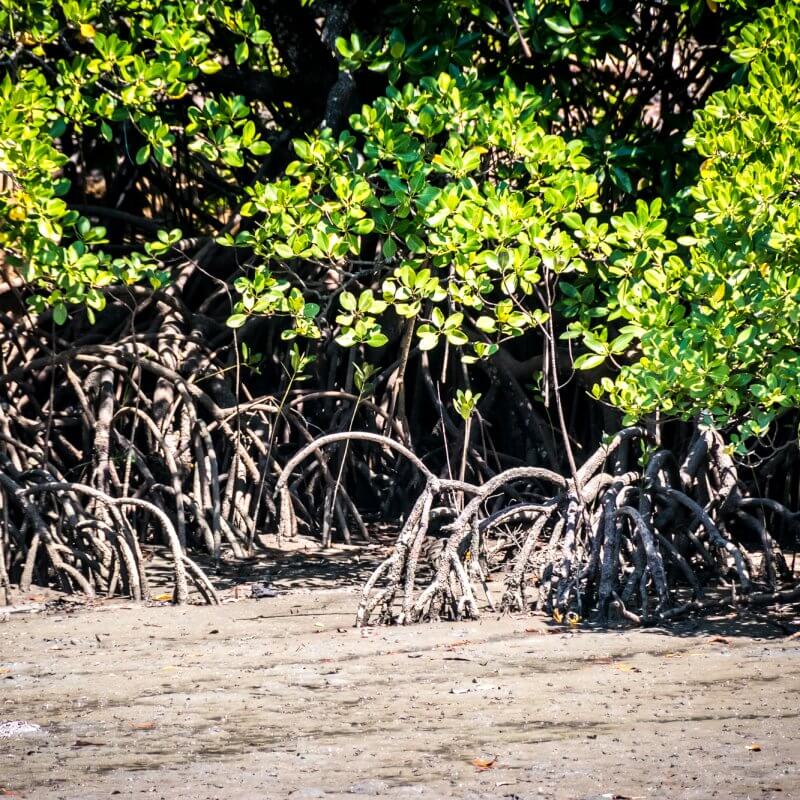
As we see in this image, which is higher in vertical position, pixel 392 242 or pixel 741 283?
pixel 392 242

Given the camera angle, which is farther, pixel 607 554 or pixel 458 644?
pixel 607 554

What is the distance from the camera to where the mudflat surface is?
311cm

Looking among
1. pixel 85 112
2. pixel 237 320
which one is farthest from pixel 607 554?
pixel 85 112

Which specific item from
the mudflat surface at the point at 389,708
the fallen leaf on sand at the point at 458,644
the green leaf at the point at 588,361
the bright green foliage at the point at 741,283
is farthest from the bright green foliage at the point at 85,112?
the fallen leaf on sand at the point at 458,644

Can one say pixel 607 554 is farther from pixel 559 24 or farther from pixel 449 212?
pixel 559 24

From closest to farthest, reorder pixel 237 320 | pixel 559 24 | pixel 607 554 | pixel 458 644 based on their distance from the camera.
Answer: pixel 458 644, pixel 607 554, pixel 237 320, pixel 559 24

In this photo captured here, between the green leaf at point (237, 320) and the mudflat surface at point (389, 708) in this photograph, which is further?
the green leaf at point (237, 320)

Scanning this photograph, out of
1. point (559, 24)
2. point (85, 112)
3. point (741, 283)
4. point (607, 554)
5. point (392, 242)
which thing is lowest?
point (607, 554)

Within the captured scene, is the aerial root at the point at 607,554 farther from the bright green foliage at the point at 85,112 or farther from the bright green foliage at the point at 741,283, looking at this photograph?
the bright green foliage at the point at 85,112

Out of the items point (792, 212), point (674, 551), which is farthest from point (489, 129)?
point (674, 551)

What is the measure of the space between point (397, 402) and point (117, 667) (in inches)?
118

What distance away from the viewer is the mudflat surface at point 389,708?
10.2ft

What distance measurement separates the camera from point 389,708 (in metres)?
3.81

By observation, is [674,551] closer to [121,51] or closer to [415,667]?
[415,667]
